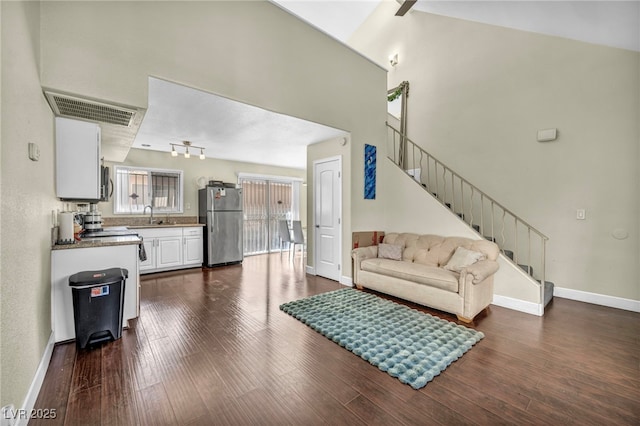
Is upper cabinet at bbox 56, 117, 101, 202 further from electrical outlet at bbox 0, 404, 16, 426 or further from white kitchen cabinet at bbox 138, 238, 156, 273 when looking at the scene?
white kitchen cabinet at bbox 138, 238, 156, 273

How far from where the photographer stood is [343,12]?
680cm

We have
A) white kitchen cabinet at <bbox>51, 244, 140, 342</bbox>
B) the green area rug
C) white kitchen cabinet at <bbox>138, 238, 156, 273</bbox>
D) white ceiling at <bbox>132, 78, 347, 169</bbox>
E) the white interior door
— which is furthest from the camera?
white kitchen cabinet at <bbox>138, 238, 156, 273</bbox>

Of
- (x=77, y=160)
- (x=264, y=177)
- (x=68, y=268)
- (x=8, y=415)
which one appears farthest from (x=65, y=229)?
(x=264, y=177)

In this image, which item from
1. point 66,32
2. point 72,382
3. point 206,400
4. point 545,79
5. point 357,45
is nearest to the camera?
point 206,400

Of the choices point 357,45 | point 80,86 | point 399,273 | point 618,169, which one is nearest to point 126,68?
point 80,86

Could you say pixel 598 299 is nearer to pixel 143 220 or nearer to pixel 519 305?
pixel 519 305

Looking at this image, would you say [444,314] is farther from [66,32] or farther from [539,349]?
[66,32]

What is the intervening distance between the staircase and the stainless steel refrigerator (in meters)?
3.74

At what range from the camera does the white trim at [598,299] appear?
3195mm

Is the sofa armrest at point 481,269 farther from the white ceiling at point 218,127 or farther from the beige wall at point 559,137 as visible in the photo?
the white ceiling at point 218,127

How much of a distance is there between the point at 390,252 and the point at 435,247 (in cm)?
64

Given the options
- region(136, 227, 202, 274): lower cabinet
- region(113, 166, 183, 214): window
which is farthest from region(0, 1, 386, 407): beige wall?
region(113, 166, 183, 214): window

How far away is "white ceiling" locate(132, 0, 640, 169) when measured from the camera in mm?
2885

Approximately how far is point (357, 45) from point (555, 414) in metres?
8.73
